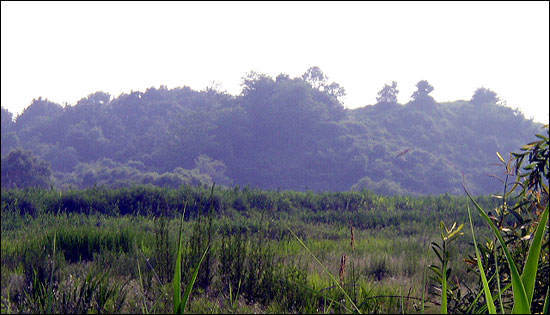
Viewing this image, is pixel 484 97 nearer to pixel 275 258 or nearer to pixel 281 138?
pixel 281 138

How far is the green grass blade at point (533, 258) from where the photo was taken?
678 mm

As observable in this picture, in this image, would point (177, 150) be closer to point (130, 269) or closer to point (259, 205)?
point (259, 205)

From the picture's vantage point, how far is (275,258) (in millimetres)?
6289

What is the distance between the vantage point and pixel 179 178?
1623 inches

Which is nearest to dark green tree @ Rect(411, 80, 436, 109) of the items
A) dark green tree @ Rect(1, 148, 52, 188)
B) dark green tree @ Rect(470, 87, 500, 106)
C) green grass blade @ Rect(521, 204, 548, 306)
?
dark green tree @ Rect(470, 87, 500, 106)

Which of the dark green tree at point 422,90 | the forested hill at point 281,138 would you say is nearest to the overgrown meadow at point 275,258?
the forested hill at point 281,138

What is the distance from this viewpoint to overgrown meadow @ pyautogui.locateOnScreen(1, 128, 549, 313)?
6.15ft

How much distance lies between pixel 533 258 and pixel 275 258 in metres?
5.74

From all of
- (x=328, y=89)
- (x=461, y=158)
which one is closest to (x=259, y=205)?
(x=461, y=158)

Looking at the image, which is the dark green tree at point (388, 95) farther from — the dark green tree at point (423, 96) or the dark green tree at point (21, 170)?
the dark green tree at point (21, 170)

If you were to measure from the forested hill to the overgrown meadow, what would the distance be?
123ft

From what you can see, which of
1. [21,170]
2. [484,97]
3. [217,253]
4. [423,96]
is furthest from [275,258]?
[484,97]

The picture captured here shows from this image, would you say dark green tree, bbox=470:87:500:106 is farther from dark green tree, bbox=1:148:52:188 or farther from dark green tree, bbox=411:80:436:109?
dark green tree, bbox=1:148:52:188

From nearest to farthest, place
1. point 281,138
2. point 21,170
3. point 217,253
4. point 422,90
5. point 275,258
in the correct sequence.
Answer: point 217,253, point 275,258, point 21,170, point 281,138, point 422,90
